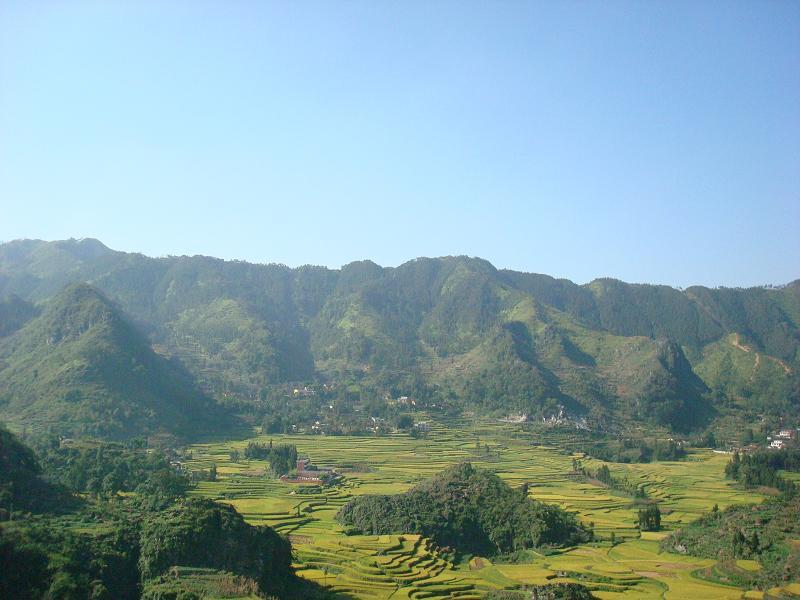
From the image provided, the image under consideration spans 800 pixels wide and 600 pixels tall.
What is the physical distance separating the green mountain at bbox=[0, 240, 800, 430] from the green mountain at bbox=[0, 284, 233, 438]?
1619cm

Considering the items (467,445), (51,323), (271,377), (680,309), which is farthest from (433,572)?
(680,309)

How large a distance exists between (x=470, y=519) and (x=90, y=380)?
195ft

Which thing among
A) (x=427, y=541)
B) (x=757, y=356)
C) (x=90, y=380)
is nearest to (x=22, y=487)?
(x=427, y=541)

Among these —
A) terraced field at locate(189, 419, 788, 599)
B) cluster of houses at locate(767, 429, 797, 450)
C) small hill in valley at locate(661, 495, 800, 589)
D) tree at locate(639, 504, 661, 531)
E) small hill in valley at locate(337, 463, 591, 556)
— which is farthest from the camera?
cluster of houses at locate(767, 429, 797, 450)

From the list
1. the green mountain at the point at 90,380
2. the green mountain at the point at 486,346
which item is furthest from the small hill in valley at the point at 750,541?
the green mountain at the point at 486,346

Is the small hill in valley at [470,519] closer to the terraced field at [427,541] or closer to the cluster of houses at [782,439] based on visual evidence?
the terraced field at [427,541]

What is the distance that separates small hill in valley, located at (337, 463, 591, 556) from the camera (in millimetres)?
44688

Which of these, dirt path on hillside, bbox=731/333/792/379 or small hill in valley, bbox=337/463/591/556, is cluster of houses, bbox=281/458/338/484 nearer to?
small hill in valley, bbox=337/463/591/556

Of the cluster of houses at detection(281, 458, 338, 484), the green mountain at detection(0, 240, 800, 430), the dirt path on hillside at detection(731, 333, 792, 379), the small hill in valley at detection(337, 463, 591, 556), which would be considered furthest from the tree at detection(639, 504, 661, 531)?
the dirt path on hillside at detection(731, 333, 792, 379)

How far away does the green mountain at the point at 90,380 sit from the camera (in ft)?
259

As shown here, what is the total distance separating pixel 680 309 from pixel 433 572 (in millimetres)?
175025

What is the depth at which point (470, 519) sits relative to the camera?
4647 centimetres

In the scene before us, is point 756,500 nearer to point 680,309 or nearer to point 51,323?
point 51,323

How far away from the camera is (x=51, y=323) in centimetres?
11056
